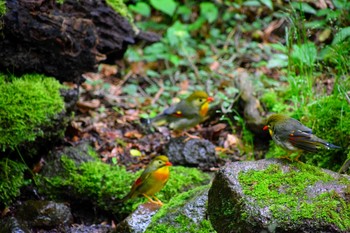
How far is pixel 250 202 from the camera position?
10.1 feet

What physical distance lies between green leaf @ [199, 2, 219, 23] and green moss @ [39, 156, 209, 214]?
14.3ft

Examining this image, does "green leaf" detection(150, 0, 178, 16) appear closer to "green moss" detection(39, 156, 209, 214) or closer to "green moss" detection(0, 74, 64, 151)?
"green moss" detection(0, 74, 64, 151)

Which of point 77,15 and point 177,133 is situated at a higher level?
point 77,15

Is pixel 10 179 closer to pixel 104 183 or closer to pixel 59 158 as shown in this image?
pixel 59 158

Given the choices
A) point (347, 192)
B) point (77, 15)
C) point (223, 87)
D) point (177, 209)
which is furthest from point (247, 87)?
point (347, 192)

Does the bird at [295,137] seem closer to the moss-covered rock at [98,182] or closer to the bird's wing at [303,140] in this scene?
the bird's wing at [303,140]

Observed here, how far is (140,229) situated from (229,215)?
125 centimetres

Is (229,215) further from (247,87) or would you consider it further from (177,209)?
(247,87)

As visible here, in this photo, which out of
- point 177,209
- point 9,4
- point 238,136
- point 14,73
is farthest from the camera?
point 238,136

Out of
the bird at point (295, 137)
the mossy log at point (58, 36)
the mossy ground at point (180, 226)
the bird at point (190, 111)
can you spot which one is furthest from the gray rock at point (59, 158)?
the bird at point (295, 137)

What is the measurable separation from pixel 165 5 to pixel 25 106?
15.5ft

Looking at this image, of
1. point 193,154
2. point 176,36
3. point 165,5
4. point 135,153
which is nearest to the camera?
point 193,154

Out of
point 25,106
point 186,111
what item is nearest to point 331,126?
point 186,111

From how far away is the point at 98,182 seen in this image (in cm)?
538
